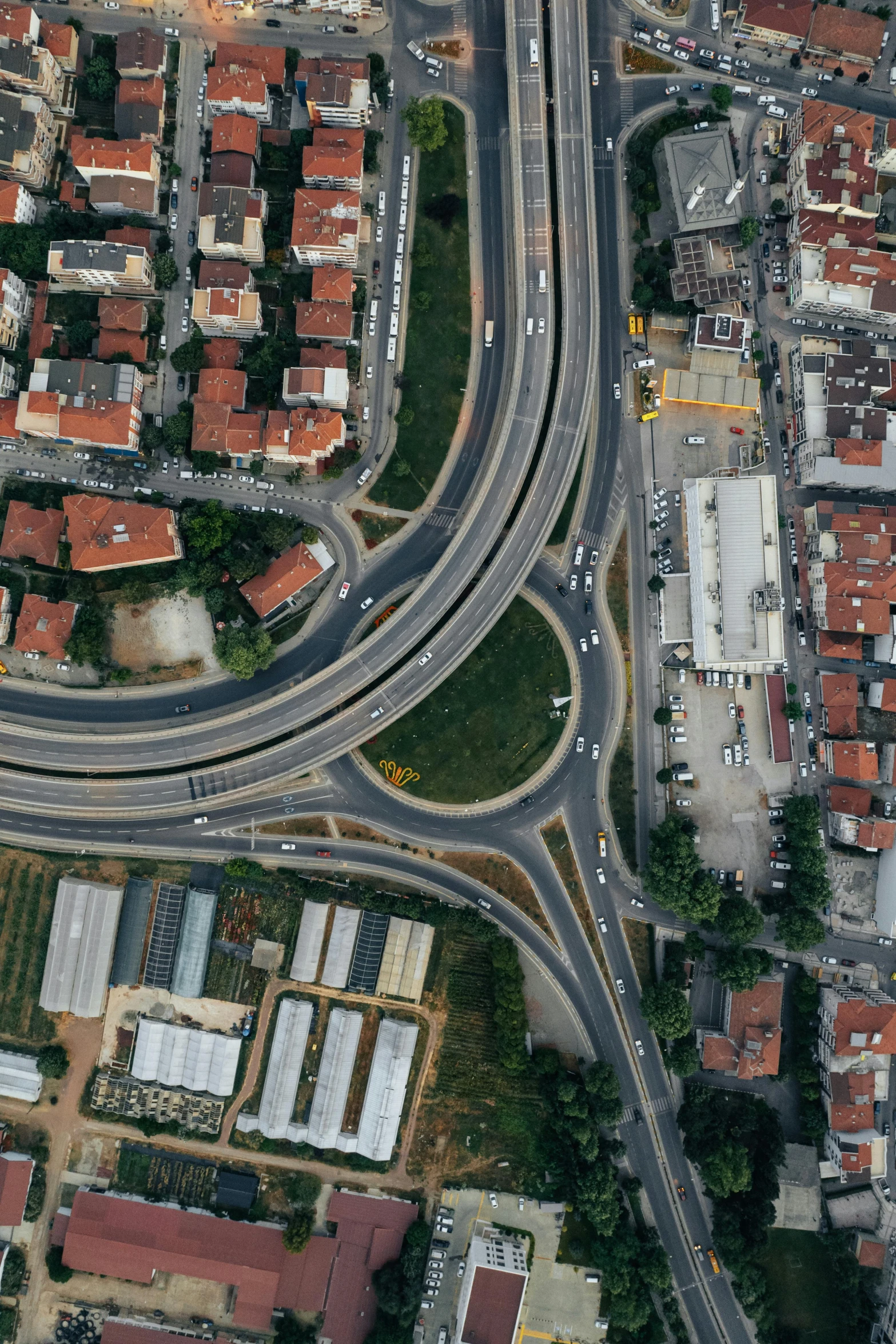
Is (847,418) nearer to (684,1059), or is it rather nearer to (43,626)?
(684,1059)

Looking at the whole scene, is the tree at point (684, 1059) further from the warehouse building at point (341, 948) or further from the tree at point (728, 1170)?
the warehouse building at point (341, 948)

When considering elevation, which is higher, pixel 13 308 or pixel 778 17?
pixel 778 17

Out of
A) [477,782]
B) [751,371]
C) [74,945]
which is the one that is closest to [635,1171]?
[477,782]

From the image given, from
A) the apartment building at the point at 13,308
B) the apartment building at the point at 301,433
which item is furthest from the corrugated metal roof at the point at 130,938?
the apartment building at the point at 13,308

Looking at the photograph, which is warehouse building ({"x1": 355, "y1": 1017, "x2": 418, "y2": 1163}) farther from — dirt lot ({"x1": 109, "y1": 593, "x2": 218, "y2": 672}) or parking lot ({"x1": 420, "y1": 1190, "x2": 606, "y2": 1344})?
dirt lot ({"x1": 109, "y1": 593, "x2": 218, "y2": 672})

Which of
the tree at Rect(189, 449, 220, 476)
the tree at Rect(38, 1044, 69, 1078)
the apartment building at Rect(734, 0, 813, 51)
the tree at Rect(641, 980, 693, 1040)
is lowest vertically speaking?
the tree at Rect(38, 1044, 69, 1078)

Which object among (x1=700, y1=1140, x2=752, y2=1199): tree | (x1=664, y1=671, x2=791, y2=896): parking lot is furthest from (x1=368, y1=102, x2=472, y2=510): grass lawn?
(x1=700, y1=1140, x2=752, y2=1199): tree

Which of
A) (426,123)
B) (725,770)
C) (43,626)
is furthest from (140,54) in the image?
(725,770)
